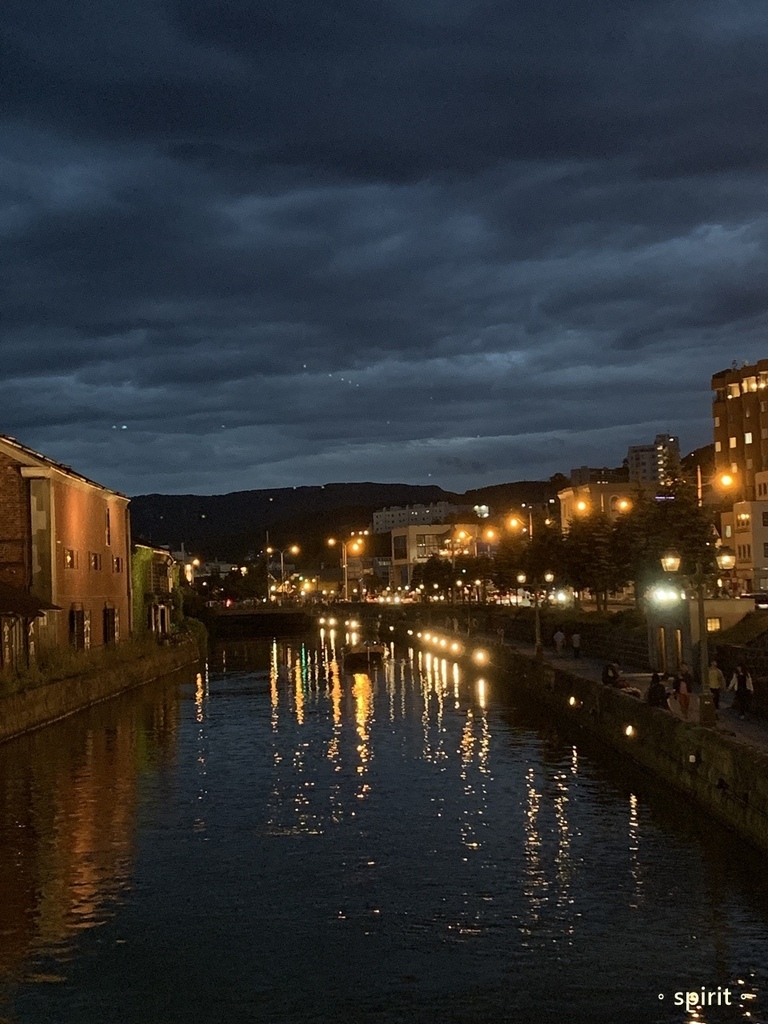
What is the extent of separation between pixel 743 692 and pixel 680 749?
430cm

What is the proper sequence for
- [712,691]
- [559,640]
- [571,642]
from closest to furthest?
[712,691], [559,640], [571,642]

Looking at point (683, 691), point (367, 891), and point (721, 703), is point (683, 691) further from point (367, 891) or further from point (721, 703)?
point (367, 891)

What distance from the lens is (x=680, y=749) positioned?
129 ft

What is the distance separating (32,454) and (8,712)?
21643 millimetres

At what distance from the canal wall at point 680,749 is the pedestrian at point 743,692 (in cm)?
241

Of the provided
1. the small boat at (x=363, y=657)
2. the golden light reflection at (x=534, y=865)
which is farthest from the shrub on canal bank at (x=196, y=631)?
the golden light reflection at (x=534, y=865)

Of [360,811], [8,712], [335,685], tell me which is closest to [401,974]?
[360,811]

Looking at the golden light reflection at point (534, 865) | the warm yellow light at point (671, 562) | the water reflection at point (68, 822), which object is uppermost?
the warm yellow light at point (671, 562)

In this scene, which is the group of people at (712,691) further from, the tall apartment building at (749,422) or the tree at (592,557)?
the tall apartment building at (749,422)

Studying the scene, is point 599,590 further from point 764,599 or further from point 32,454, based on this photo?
point 32,454

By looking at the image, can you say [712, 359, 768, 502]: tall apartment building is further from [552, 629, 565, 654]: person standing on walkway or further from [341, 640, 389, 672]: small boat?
[552, 629, 565, 654]: person standing on walkway

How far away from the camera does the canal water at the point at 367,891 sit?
73.9 feet

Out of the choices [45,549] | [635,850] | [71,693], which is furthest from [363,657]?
[635,850]

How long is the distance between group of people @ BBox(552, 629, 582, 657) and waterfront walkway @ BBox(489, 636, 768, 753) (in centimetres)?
50
